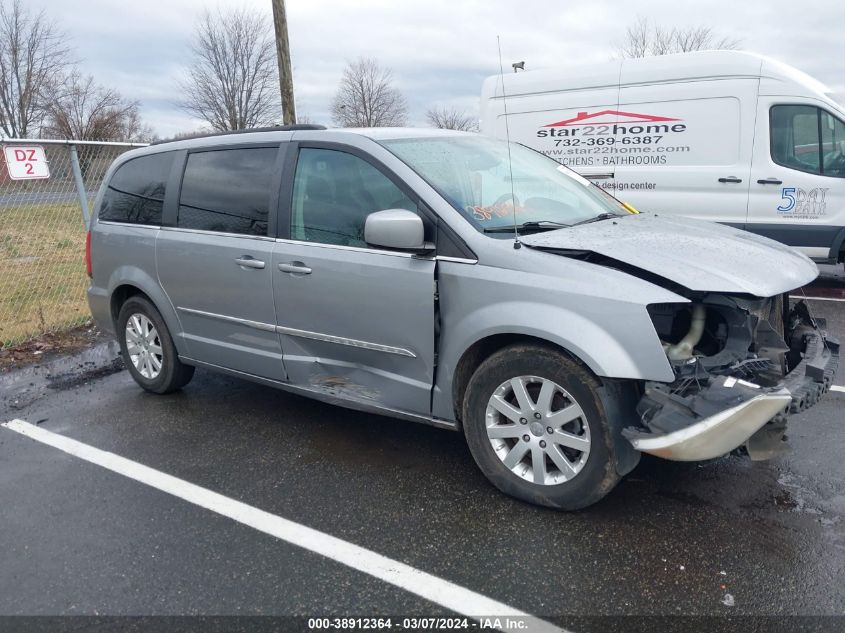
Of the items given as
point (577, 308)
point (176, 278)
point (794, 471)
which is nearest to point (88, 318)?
point (176, 278)

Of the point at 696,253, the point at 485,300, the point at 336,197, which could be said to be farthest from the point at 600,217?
the point at 336,197

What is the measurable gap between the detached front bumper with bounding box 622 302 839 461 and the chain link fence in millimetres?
5958

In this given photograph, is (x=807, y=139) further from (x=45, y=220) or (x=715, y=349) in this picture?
(x=45, y=220)

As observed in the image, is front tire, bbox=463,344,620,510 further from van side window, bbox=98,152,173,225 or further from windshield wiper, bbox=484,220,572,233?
van side window, bbox=98,152,173,225

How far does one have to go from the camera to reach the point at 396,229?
10.4 ft

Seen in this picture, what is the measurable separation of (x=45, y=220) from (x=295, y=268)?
221 inches

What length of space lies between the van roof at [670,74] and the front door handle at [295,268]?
6.02m

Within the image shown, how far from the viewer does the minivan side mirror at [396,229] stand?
3176 millimetres

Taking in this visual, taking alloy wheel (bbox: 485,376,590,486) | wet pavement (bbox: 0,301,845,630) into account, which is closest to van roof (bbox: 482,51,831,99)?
wet pavement (bbox: 0,301,845,630)

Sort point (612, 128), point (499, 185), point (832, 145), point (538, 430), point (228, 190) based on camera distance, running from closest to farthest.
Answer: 1. point (538, 430)
2. point (499, 185)
3. point (228, 190)
4. point (832, 145)
5. point (612, 128)

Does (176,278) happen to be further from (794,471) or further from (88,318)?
(794,471)

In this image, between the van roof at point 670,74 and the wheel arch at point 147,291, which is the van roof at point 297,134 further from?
the van roof at point 670,74

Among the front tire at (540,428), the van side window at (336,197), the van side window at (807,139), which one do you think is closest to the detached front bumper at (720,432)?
the front tire at (540,428)

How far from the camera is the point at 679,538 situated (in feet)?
9.49
